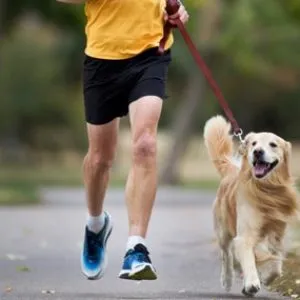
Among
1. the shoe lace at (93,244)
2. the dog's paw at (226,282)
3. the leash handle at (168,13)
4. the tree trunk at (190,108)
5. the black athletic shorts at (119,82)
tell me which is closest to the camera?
the black athletic shorts at (119,82)

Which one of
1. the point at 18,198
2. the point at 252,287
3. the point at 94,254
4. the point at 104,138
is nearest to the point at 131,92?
the point at 104,138

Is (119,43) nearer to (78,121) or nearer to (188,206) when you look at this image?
(188,206)

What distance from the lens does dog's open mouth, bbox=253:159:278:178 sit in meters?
8.30

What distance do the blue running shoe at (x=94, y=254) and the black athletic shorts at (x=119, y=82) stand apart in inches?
34.8

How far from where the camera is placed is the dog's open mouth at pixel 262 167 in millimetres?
8297

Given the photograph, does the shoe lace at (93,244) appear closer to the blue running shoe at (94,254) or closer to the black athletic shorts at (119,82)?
the blue running shoe at (94,254)

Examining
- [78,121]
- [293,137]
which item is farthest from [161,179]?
[293,137]

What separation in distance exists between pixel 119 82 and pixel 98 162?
0.61 m

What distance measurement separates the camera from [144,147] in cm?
792

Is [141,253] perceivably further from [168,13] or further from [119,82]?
[168,13]

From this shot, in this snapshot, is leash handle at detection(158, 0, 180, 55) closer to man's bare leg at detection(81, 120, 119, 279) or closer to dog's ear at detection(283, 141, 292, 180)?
man's bare leg at detection(81, 120, 119, 279)

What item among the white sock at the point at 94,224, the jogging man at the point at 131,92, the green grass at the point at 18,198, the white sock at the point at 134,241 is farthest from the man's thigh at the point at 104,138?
the green grass at the point at 18,198

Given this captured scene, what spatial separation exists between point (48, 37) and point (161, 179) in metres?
19.7

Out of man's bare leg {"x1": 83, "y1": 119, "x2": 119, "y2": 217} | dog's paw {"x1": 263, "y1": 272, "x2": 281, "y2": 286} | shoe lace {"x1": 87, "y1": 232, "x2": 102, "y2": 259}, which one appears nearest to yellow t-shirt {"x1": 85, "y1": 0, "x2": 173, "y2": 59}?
man's bare leg {"x1": 83, "y1": 119, "x2": 119, "y2": 217}
